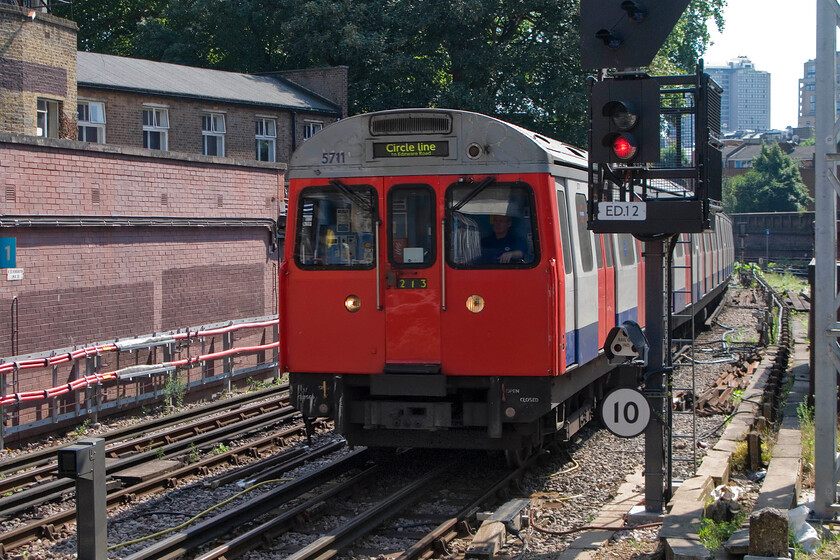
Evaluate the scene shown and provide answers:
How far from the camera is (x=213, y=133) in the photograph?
26.4 metres

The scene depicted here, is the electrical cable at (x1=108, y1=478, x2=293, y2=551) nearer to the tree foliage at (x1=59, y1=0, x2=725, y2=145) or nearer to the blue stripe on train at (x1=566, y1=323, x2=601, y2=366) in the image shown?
the blue stripe on train at (x1=566, y1=323, x2=601, y2=366)

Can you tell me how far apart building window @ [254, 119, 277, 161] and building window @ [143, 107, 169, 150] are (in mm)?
3032

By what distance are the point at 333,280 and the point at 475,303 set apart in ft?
4.33

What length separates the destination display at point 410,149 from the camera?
8594mm

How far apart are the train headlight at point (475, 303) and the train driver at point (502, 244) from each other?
324mm

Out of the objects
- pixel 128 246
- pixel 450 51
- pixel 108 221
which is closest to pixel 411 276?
pixel 108 221

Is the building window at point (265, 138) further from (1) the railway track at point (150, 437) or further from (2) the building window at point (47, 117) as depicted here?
(1) the railway track at point (150, 437)

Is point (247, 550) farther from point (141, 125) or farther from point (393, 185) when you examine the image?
point (141, 125)

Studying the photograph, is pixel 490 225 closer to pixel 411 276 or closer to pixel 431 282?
pixel 431 282

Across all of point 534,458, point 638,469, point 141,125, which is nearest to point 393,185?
point 534,458

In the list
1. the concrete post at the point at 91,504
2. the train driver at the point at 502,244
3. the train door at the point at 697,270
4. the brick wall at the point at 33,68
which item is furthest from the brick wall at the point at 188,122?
the concrete post at the point at 91,504

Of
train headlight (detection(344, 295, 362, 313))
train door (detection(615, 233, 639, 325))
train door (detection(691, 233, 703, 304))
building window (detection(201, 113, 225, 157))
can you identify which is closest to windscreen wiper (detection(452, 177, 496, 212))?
train headlight (detection(344, 295, 362, 313))

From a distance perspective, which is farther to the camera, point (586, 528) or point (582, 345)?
point (582, 345)

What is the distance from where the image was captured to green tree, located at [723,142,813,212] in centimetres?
7738
